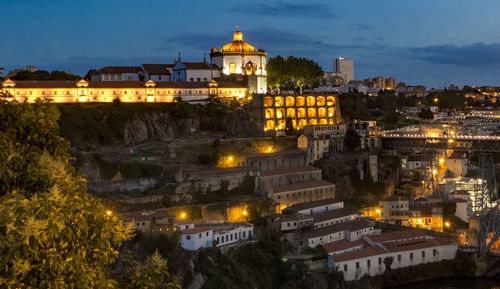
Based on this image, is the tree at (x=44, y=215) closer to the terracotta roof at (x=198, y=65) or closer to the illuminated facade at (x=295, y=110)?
the illuminated facade at (x=295, y=110)

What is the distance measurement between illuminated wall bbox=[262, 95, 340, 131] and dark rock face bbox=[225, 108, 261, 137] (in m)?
1.63

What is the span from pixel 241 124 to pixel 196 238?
18.3 meters

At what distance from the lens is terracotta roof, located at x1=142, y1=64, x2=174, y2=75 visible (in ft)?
167

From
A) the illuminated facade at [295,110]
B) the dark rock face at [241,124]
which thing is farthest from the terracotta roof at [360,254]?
the illuminated facade at [295,110]

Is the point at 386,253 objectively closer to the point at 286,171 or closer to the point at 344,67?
the point at 286,171

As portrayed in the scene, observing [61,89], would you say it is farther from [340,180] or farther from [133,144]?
[340,180]

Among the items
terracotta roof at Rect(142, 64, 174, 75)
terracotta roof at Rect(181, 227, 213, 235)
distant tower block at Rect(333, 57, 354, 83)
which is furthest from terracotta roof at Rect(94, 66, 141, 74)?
distant tower block at Rect(333, 57, 354, 83)

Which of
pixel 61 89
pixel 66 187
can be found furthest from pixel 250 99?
pixel 66 187

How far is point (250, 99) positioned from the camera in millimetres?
46906

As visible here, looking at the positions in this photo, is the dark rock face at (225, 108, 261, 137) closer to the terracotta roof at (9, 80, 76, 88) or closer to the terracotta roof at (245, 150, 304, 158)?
the terracotta roof at (245, 150, 304, 158)

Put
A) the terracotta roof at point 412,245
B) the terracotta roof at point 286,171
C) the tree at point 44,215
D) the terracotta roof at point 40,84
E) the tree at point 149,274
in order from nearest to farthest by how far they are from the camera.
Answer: the tree at point 44,215 → the tree at point 149,274 → the terracotta roof at point 412,245 → the terracotta roof at point 286,171 → the terracotta roof at point 40,84

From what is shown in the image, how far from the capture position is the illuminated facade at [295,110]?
46625mm

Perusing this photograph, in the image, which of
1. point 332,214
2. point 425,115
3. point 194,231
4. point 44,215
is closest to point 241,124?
point 332,214

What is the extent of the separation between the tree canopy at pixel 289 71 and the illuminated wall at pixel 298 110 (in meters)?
5.94
